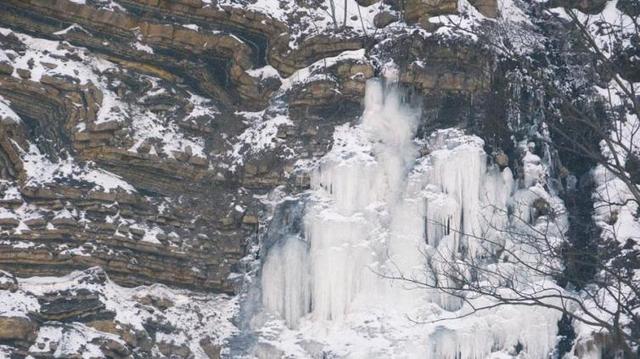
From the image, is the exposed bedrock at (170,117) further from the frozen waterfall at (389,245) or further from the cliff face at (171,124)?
the frozen waterfall at (389,245)

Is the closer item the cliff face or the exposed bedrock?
the cliff face

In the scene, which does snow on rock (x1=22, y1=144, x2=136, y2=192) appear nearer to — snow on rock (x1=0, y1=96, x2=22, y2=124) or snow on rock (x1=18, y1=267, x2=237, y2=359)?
snow on rock (x1=0, y1=96, x2=22, y2=124)

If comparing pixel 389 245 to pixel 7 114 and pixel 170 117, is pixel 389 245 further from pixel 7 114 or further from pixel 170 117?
pixel 7 114

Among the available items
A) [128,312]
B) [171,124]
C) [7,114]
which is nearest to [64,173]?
[7,114]

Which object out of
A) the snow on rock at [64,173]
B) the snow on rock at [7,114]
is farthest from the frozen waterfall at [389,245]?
the snow on rock at [7,114]

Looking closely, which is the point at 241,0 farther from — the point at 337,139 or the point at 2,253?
the point at 2,253

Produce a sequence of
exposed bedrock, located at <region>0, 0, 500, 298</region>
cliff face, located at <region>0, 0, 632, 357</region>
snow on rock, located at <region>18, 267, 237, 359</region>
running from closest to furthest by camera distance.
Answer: snow on rock, located at <region>18, 267, 237, 359</region>, cliff face, located at <region>0, 0, 632, 357</region>, exposed bedrock, located at <region>0, 0, 500, 298</region>

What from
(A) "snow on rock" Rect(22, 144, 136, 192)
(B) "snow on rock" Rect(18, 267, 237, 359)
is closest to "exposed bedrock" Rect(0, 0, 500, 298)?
(A) "snow on rock" Rect(22, 144, 136, 192)
